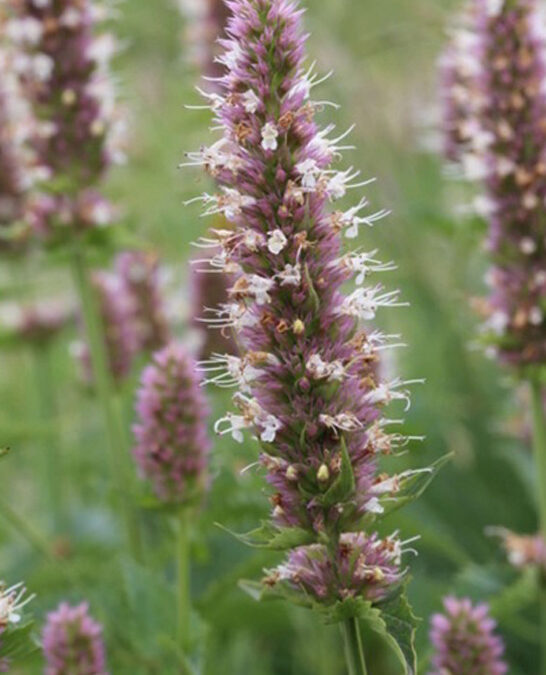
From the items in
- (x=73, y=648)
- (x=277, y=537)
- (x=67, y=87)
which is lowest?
(x=73, y=648)

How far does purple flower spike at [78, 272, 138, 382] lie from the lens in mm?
4789

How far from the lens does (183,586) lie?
3.27 metres

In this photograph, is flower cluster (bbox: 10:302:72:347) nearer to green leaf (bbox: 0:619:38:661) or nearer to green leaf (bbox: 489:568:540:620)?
green leaf (bbox: 489:568:540:620)

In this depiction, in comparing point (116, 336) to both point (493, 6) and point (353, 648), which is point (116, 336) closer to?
point (493, 6)

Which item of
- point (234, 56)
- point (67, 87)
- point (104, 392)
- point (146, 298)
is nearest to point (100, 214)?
point (67, 87)

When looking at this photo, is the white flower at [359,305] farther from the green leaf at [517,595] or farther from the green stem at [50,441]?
the green stem at [50,441]

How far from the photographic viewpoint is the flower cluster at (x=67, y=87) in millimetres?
4008

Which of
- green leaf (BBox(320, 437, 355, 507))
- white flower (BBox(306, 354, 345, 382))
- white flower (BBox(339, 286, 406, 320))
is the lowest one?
green leaf (BBox(320, 437, 355, 507))

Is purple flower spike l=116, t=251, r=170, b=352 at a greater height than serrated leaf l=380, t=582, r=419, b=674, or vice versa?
purple flower spike l=116, t=251, r=170, b=352

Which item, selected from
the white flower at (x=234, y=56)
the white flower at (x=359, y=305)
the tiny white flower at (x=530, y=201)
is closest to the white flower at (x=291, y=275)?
the white flower at (x=359, y=305)

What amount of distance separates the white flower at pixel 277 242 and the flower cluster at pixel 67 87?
2.09 m

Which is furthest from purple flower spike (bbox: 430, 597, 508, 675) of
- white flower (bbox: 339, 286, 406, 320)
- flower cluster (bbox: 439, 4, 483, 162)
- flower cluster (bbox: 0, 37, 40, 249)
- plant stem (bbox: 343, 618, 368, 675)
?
flower cluster (bbox: 0, 37, 40, 249)

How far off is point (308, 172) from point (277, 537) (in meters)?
0.62

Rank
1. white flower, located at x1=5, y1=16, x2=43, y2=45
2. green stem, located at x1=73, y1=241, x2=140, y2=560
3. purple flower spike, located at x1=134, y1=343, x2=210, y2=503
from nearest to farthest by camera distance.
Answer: purple flower spike, located at x1=134, y1=343, x2=210, y2=503 → white flower, located at x1=5, y1=16, x2=43, y2=45 → green stem, located at x1=73, y1=241, x2=140, y2=560
